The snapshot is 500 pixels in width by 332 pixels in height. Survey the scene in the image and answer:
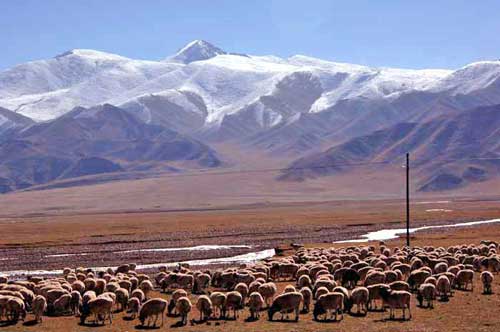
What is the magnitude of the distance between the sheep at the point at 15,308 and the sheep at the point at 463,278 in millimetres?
15339

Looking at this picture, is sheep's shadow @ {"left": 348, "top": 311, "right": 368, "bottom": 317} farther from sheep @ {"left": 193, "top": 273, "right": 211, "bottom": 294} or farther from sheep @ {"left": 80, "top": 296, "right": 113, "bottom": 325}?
sheep @ {"left": 193, "top": 273, "right": 211, "bottom": 294}

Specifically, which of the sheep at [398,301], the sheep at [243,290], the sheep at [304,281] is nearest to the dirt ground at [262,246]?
the sheep at [398,301]

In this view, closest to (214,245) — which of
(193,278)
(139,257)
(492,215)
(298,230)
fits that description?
(139,257)

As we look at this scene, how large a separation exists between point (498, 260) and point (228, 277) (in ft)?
37.7

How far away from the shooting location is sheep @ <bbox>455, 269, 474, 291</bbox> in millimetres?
29125

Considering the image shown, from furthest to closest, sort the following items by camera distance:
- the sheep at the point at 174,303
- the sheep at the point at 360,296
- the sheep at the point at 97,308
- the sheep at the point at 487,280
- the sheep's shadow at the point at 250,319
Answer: the sheep at the point at 487,280
the sheep at the point at 174,303
the sheep at the point at 360,296
the sheep at the point at 97,308
the sheep's shadow at the point at 250,319

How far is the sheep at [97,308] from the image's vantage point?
974 inches

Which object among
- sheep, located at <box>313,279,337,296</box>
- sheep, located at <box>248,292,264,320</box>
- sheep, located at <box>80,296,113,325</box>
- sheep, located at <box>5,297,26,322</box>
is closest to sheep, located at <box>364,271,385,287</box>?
sheep, located at <box>313,279,337,296</box>

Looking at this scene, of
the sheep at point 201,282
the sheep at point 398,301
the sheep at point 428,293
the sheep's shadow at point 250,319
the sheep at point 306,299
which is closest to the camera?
the sheep at point 398,301

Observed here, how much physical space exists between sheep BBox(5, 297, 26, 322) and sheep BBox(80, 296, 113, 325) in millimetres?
1970

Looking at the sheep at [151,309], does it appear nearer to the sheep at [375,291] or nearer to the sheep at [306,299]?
the sheep at [306,299]

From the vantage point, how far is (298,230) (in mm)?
80438

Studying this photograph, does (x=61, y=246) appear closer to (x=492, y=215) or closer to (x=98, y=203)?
(x=492, y=215)

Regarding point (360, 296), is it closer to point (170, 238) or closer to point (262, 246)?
point (262, 246)
